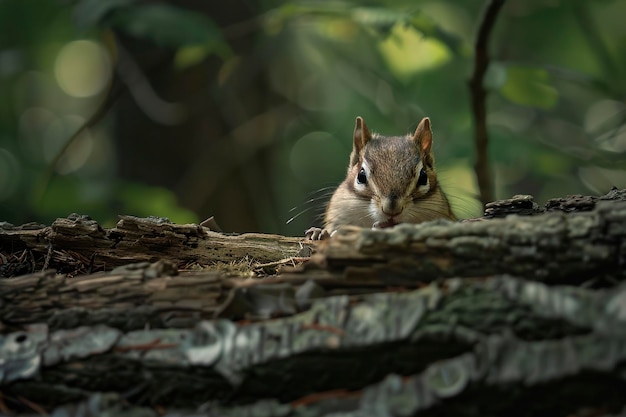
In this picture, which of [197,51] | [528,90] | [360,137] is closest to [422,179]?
[360,137]

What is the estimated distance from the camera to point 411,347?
1175mm

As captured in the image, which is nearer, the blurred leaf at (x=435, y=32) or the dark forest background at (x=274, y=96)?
the blurred leaf at (x=435, y=32)

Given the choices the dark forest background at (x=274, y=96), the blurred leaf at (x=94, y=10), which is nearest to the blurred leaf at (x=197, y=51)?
the dark forest background at (x=274, y=96)

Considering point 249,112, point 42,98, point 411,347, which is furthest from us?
point 42,98

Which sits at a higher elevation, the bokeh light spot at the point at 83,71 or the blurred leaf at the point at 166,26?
the bokeh light spot at the point at 83,71

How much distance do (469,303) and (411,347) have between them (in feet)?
0.46

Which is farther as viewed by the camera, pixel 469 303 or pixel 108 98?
pixel 108 98

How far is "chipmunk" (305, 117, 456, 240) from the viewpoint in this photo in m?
2.79

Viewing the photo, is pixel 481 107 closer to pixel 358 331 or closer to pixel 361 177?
pixel 361 177

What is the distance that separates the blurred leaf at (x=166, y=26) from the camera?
328 centimetres

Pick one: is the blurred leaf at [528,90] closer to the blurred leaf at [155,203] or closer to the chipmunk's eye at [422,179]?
the chipmunk's eye at [422,179]

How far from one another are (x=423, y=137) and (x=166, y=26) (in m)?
1.47

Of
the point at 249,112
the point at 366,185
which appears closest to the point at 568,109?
the point at 249,112

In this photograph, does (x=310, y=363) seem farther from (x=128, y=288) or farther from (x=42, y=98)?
(x=42, y=98)
